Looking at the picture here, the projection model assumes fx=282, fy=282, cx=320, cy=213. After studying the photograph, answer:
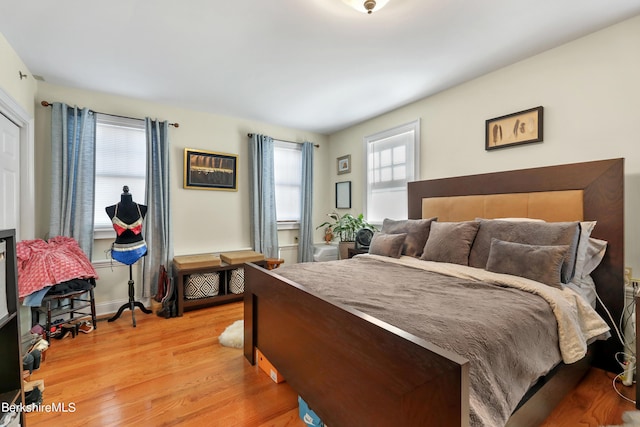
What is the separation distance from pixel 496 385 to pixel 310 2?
2160 millimetres

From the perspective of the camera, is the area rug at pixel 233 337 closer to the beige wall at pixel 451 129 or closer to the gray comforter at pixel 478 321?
the gray comforter at pixel 478 321

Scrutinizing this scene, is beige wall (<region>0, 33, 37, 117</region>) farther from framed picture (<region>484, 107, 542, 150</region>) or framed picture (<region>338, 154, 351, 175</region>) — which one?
framed picture (<region>484, 107, 542, 150</region>)

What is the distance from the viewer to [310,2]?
69.1 inches

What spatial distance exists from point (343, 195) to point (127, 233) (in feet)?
9.38

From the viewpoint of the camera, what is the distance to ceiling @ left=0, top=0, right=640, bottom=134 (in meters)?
1.81

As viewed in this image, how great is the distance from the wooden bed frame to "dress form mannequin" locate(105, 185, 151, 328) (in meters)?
1.50

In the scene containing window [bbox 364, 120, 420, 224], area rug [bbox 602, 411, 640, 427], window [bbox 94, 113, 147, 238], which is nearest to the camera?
area rug [bbox 602, 411, 640, 427]

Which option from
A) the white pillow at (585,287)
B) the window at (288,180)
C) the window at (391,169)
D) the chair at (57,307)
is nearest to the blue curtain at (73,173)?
the chair at (57,307)

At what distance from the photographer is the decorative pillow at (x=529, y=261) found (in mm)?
1681

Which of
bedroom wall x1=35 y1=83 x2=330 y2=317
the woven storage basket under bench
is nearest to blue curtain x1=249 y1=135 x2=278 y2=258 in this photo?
bedroom wall x1=35 y1=83 x2=330 y2=317

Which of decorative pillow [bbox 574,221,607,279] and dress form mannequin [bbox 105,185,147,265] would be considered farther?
dress form mannequin [bbox 105,185,147,265]

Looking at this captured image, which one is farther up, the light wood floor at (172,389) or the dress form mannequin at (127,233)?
the dress form mannequin at (127,233)

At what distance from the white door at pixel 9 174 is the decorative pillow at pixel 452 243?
339cm

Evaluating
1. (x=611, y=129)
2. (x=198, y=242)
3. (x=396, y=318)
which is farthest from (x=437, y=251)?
(x=198, y=242)
